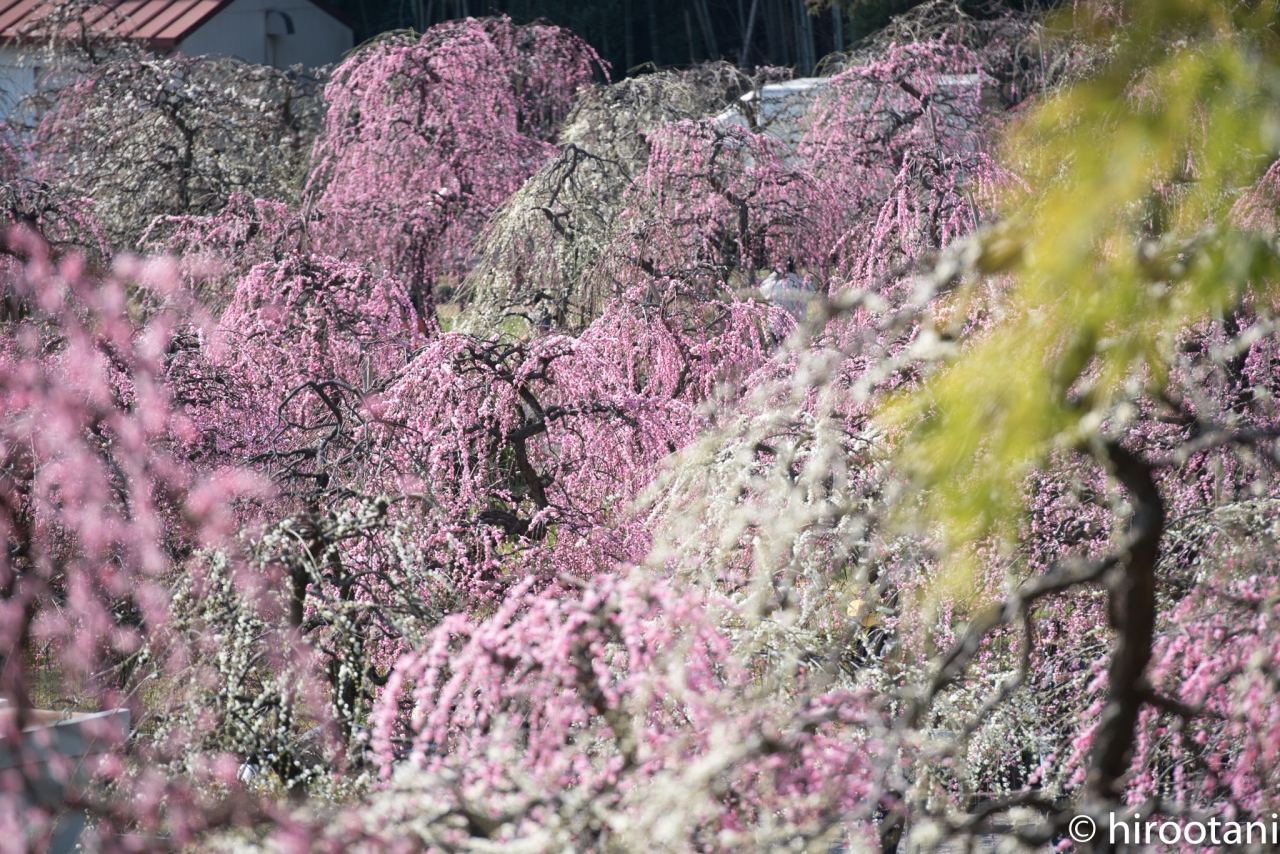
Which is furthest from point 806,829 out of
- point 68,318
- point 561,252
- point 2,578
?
point 561,252

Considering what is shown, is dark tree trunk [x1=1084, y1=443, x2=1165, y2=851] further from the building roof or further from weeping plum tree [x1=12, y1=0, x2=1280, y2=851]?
the building roof

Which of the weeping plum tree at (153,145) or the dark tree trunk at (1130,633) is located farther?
the weeping plum tree at (153,145)

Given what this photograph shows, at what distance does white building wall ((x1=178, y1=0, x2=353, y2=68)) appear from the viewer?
18.2m

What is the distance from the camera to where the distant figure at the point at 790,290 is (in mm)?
7102

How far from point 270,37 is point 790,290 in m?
14.9

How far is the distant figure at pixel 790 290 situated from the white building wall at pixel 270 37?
1230 centimetres

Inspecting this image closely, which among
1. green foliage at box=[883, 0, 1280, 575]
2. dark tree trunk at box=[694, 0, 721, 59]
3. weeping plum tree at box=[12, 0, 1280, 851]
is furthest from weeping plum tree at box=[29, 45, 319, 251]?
dark tree trunk at box=[694, 0, 721, 59]

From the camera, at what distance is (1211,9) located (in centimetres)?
182

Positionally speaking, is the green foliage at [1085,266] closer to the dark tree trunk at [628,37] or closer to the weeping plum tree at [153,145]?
the weeping plum tree at [153,145]

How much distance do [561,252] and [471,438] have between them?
332cm

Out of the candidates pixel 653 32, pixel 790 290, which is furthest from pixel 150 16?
pixel 790 290

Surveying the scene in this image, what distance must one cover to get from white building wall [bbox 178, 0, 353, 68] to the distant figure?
1230 cm

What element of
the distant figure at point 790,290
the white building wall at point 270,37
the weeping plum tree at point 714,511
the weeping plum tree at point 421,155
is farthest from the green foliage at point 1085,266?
the white building wall at point 270,37

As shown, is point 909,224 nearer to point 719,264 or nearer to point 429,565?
point 719,264
